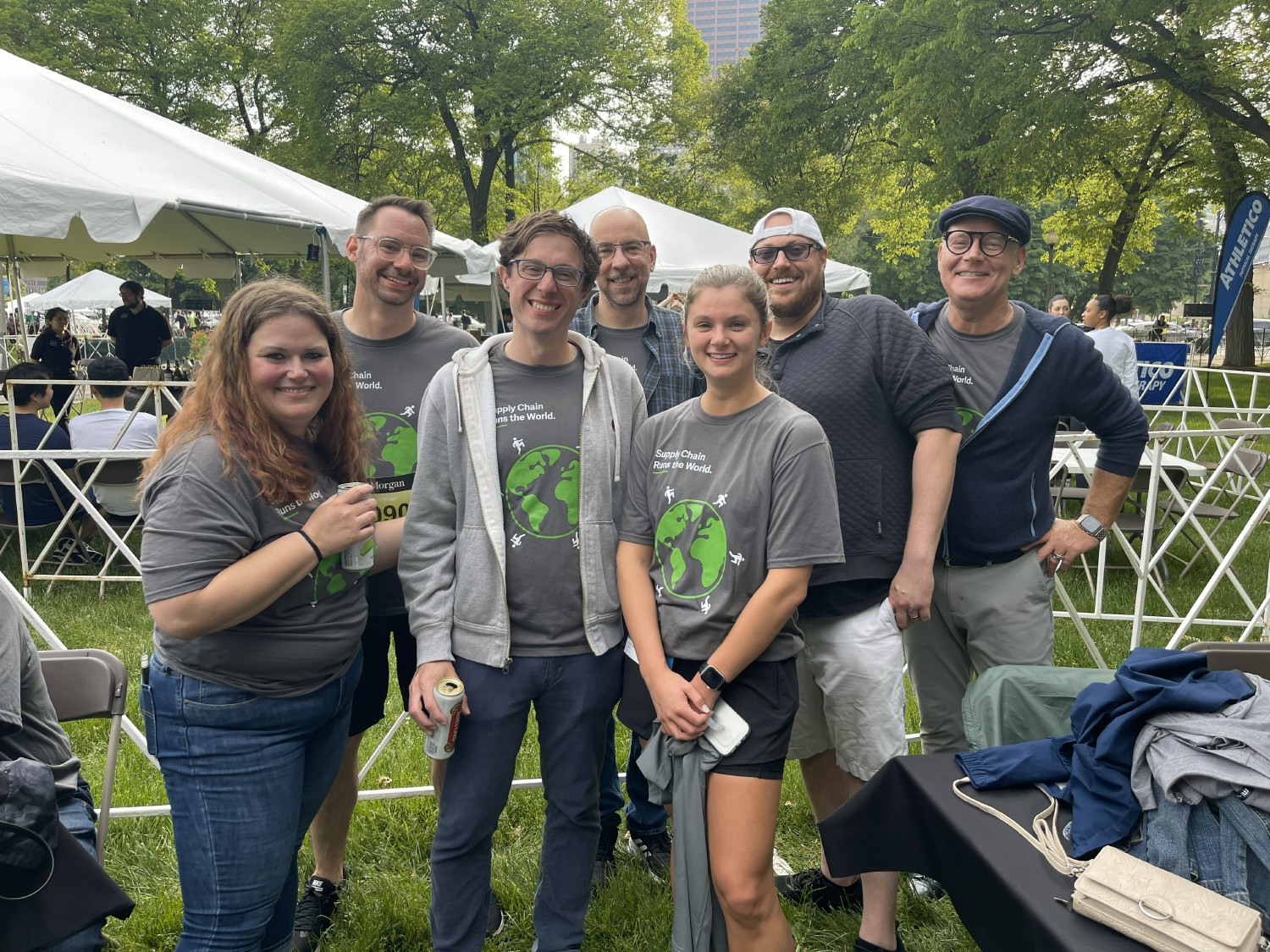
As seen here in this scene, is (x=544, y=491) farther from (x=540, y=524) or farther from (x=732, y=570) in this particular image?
(x=732, y=570)

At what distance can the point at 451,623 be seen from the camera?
228cm

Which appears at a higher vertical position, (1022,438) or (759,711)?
(1022,438)

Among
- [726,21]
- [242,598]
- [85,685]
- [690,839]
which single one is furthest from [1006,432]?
[726,21]

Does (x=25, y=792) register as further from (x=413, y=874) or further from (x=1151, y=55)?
(x=1151, y=55)

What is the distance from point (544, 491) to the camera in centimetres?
229

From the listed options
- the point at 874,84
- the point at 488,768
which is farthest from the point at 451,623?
the point at 874,84

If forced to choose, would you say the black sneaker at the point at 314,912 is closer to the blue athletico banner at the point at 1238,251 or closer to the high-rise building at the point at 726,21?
the blue athletico banner at the point at 1238,251

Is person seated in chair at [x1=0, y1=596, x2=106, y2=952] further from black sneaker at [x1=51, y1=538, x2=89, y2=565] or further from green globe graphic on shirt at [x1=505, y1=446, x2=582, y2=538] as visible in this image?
black sneaker at [x1=51, y1=538, x2=89, y2=565]

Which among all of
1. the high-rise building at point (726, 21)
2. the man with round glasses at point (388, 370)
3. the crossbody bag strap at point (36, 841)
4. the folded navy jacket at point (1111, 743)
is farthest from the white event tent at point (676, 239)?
the high-rise building at point (726, 21)

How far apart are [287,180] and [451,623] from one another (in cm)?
878

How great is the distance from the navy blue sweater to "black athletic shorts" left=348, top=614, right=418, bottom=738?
5.62 ft

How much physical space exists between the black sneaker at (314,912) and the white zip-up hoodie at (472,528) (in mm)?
1122

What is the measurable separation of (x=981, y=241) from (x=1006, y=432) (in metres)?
0.58

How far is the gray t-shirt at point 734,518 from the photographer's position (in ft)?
6.96
